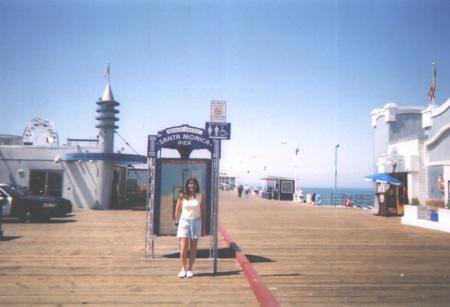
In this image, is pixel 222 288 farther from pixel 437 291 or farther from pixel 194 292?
pixel 437 291

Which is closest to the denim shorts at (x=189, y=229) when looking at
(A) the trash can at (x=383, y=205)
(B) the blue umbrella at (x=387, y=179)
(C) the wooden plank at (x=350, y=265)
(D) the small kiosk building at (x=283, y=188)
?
(C) the wooden plank at (x=350, y=265)

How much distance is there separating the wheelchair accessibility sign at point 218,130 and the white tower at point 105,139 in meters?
17.9

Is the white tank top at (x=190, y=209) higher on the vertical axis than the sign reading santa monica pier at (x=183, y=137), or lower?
lower

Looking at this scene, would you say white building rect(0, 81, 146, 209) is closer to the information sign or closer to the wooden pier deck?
the wooden pier deck

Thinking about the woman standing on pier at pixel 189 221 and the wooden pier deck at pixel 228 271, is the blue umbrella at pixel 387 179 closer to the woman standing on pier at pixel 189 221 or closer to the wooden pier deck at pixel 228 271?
the wooden pier deck at pixel 228 271

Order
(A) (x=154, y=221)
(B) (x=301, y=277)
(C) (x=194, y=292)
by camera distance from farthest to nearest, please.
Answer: (A) (x=154, y=221) → (B) (x=301, y=277) → (C) (x=194, y=292)

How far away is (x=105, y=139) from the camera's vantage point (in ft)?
80.5

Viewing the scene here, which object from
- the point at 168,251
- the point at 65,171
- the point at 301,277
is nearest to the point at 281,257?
the point at 301,277

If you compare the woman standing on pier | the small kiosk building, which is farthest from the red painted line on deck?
the small kiosk building

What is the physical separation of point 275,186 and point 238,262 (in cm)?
3815

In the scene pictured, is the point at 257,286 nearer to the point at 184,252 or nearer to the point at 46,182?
the point at 184,252

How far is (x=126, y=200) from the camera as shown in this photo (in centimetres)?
2905

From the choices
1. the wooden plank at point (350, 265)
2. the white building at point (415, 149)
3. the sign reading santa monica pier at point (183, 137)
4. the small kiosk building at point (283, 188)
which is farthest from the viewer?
the small kiosk building at point (283, 188)

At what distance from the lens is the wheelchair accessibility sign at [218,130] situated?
7.79m
